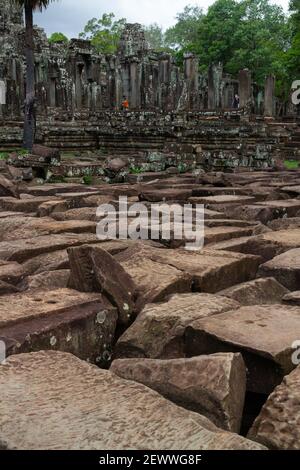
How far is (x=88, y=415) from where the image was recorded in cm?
168

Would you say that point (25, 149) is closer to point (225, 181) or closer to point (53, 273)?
point (225, 181)

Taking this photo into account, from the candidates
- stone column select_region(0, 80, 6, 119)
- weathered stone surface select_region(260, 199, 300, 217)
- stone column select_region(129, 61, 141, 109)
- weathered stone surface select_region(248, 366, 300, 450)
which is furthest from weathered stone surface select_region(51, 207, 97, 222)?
stone column select_region(129, 61, 141, 109)

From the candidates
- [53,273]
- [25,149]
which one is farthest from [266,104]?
[53,273]

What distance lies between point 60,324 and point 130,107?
897 inches

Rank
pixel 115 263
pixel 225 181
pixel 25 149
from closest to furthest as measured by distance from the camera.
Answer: pixel 115 263
pixel 225 181
pixel 25 149

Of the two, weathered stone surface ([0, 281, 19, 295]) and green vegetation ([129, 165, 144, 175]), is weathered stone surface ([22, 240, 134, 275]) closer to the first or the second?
weathered stone surface ([0, 281, 19, 295])

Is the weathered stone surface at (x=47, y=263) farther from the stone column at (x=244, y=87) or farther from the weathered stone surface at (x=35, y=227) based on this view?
the stone column at (x=244, y=87)

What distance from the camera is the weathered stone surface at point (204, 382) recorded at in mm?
1788

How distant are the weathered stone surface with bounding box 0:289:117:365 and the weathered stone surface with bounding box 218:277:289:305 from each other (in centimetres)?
72

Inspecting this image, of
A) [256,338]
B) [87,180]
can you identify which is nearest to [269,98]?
[87,180]

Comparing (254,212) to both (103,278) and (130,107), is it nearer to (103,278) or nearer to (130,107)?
(103,278)

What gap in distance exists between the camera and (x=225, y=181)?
7.99 m

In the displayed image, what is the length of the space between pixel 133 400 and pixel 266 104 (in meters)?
27.6

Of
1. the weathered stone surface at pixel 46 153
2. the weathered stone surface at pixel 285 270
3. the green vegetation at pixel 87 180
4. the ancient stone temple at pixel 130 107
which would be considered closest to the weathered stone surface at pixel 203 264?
the weathered stone surface at pixel 285 270
